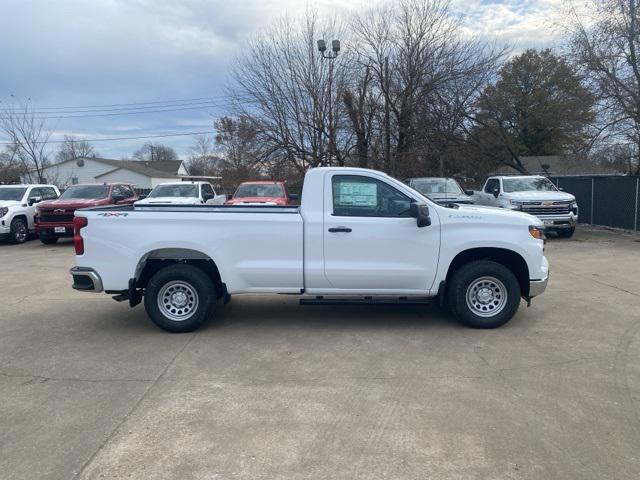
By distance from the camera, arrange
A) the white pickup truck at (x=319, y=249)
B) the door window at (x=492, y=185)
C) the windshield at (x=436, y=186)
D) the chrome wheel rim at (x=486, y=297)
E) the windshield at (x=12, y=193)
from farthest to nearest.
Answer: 1. the door window at (x=492, y=185)
2. the windshield at (x=12, y=193)
3. the windshield at (x=436, y=186)
4. the chrome wheel rim at (x=486, y=297)
5. the white pickup truck at (x=319, y=249)

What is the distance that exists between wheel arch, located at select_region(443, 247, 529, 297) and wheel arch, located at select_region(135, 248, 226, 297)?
2.81m

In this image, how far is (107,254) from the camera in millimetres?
5938

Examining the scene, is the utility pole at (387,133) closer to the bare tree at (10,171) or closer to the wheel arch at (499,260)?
the wheel arch at (499,260)

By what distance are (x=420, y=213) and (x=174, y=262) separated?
2982mm

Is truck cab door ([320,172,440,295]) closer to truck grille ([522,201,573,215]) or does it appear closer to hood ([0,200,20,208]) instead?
truck grille ([522,201,573,215])

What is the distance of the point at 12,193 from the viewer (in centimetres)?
1680

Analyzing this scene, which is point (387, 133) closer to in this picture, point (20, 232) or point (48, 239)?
point (48, 239)

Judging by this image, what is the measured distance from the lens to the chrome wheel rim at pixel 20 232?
16.1 meters

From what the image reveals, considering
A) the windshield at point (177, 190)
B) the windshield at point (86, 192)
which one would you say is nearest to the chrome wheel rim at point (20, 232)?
the windshield at point (86, 192)

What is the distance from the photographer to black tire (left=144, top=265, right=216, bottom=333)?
6.00 metres

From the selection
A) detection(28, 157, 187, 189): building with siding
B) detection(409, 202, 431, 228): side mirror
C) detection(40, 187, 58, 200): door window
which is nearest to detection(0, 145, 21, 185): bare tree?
detection(28, 157, 187, 189): building with siding

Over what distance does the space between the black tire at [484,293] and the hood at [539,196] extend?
9.72 metres

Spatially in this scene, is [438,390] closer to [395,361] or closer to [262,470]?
[395,361]

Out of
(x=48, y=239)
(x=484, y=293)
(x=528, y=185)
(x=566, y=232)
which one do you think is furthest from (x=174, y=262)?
(x=566, y=232)
